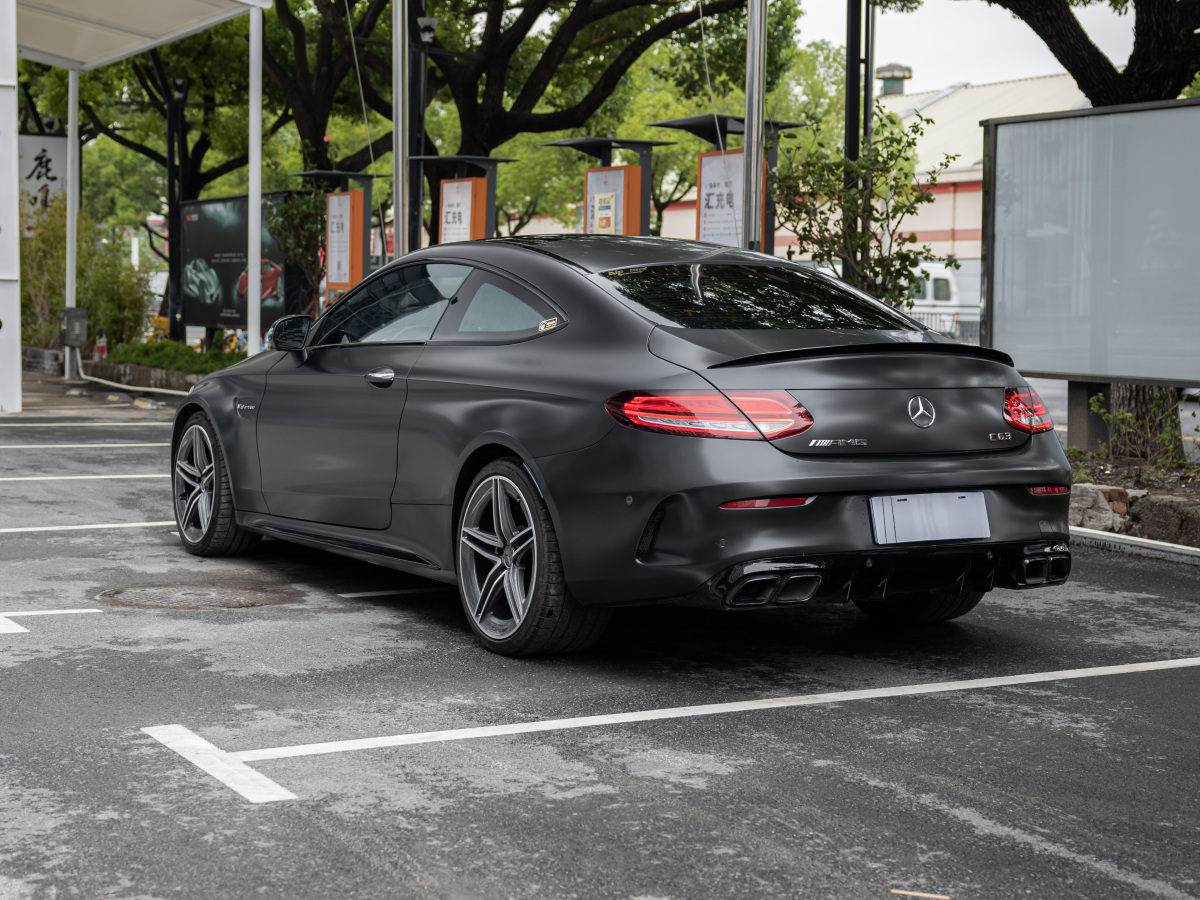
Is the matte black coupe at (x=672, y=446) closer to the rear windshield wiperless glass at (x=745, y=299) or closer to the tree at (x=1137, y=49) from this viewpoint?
the rear windshield wiperless glass at (x=745, y=299)

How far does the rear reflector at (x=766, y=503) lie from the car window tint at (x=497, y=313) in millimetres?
1216

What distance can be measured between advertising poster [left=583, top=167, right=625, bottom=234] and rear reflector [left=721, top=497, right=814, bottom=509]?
11.0 meters

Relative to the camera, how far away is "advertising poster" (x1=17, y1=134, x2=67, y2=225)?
28125mm

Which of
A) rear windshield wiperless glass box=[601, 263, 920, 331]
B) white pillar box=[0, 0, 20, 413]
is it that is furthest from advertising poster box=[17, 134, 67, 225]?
rear windshield wiperless glass box=[601, 263, 920, 331]

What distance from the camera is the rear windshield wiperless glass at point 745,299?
555cm

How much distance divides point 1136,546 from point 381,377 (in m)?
4.38

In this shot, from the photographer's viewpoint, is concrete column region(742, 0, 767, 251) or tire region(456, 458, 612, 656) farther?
concrete column region(742, 0, 767, 251)

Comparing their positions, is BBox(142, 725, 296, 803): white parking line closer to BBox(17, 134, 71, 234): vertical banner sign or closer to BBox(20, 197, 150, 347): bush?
BBox(20, 197, 150, 347): bush

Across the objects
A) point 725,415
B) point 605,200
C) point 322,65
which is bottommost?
point 725,415

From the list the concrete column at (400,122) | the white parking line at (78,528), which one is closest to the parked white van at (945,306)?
the concrete column at (400,122)

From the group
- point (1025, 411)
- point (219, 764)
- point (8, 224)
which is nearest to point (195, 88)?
point (8, 224)

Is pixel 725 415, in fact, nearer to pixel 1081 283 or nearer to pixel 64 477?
pixel 1081 283

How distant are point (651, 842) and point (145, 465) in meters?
9.04

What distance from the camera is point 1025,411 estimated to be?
555cm
